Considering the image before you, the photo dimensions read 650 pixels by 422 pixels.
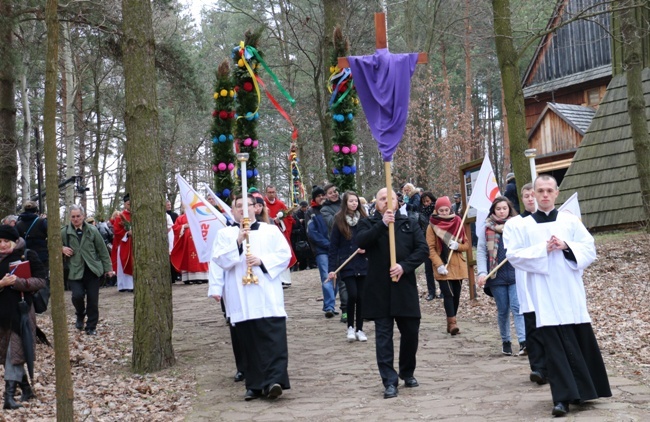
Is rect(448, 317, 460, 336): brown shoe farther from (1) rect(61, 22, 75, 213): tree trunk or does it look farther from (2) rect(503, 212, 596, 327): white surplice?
(1) rect(61, 22, 75, 213): tree trunk

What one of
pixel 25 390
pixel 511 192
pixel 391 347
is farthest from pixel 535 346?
pixel 511 192

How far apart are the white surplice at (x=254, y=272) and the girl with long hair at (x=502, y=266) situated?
2.46m

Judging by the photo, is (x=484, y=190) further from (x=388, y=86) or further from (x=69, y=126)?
(x=69, y=126)

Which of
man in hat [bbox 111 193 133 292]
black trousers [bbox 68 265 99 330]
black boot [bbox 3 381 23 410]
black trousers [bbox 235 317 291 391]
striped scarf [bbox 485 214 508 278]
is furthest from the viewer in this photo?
man in hat [bbox 111 193 133 292]

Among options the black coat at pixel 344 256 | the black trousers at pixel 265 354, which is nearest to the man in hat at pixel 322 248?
the black coat at pixel 344 256

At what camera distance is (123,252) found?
19922mm

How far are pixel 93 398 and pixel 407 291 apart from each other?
3.67 metres

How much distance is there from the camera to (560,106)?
29.8 meters

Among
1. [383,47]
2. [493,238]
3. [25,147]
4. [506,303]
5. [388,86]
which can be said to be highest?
[25,147]

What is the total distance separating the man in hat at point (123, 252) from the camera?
19597mm

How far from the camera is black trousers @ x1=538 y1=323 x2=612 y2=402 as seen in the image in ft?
23.2

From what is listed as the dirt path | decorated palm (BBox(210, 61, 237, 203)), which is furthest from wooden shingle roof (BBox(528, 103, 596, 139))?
the dirt path

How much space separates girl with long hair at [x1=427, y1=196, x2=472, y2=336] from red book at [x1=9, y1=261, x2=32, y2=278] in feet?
17.6

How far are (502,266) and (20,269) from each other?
5.46 m
